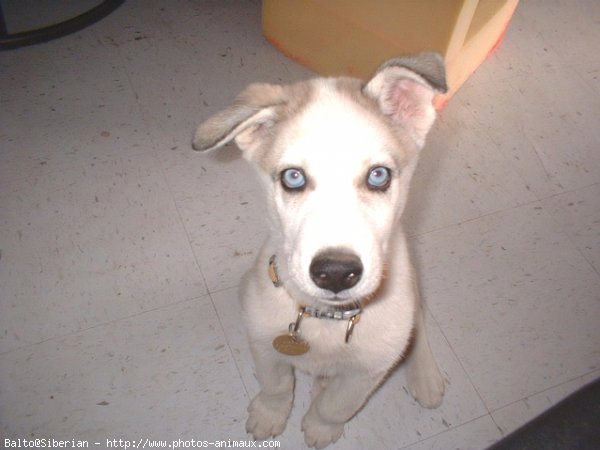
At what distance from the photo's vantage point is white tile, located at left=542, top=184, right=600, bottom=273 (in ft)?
9.19

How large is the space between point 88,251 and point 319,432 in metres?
1.38

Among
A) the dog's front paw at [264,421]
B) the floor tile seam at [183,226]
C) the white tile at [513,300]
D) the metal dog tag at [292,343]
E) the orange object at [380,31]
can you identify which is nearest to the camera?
the metal dog tag at [292,343]

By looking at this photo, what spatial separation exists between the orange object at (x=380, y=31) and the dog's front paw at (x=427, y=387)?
4.94ft

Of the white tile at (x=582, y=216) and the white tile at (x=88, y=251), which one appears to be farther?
the white tile at (x=582, y=216)

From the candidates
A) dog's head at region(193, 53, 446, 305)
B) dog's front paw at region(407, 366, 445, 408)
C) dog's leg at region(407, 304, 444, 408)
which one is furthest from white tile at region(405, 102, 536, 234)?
dog's head at region(193, 53, 446, 305)

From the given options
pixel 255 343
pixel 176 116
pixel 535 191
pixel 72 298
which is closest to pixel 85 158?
pixel 176 116

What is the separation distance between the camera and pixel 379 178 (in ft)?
4.81

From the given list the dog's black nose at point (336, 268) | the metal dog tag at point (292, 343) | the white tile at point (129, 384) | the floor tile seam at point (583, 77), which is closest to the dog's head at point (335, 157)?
the dog's black nose at point (336, 268)

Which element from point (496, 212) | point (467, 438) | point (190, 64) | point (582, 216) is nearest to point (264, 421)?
point (467, 438)

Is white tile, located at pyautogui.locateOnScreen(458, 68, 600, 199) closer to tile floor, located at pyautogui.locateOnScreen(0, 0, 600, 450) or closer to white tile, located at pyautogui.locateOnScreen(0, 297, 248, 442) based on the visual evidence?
tile floor, located at pyautogui.locateOnScreen(0, 0, 600, 450)

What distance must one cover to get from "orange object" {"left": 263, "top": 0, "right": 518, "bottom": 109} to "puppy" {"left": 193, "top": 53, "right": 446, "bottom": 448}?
1347mm

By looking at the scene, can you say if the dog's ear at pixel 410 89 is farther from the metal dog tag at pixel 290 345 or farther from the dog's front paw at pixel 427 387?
the dog's front paw at pixel 427 387

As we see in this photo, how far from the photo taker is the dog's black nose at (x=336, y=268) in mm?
1270

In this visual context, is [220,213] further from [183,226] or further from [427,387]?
[427,387]
